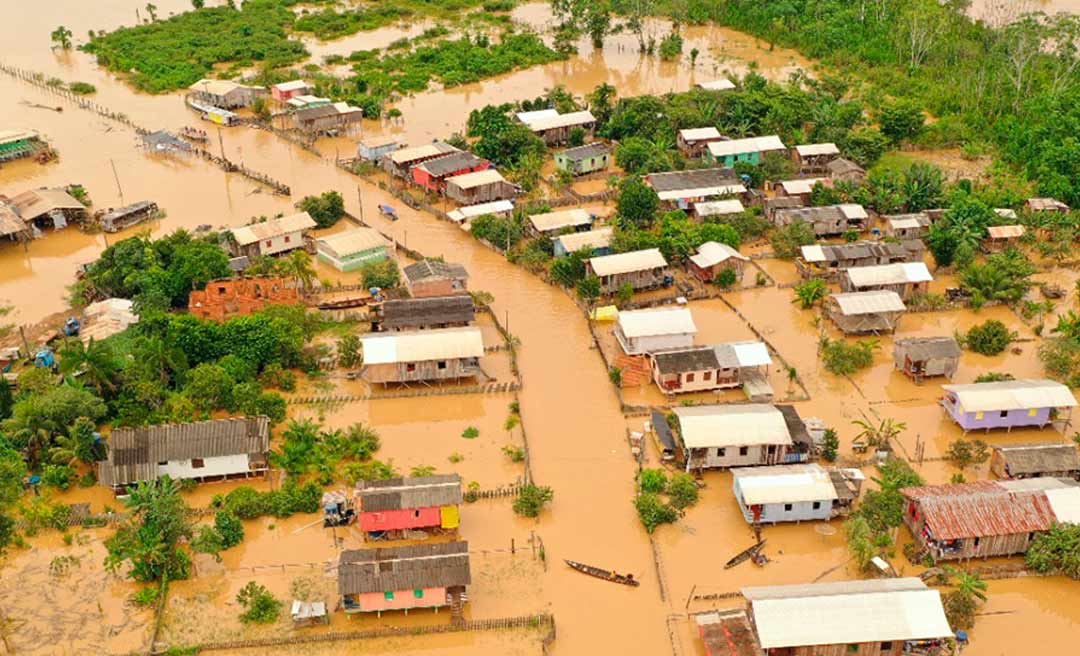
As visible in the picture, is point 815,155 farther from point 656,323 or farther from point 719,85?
point 656,323

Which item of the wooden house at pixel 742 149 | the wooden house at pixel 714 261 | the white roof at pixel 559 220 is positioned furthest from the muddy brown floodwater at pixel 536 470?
the wooden house at pixel 742 149

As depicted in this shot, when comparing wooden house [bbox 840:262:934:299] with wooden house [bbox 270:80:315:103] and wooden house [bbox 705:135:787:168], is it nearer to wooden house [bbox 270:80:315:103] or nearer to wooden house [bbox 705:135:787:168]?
wooden house [bbox 705:135:787:168]

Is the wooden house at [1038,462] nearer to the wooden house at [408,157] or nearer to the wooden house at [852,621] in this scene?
the wooden house at [852,621]

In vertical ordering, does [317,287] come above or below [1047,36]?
below

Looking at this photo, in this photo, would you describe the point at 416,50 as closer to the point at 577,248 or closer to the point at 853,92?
the point at 853,92

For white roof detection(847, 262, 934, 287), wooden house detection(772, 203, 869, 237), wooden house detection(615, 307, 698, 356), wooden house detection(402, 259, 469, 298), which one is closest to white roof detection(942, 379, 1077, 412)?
white roof detection(847, 262, 934, 287)

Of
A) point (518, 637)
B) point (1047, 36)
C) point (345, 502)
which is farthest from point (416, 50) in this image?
point (518, 637)
